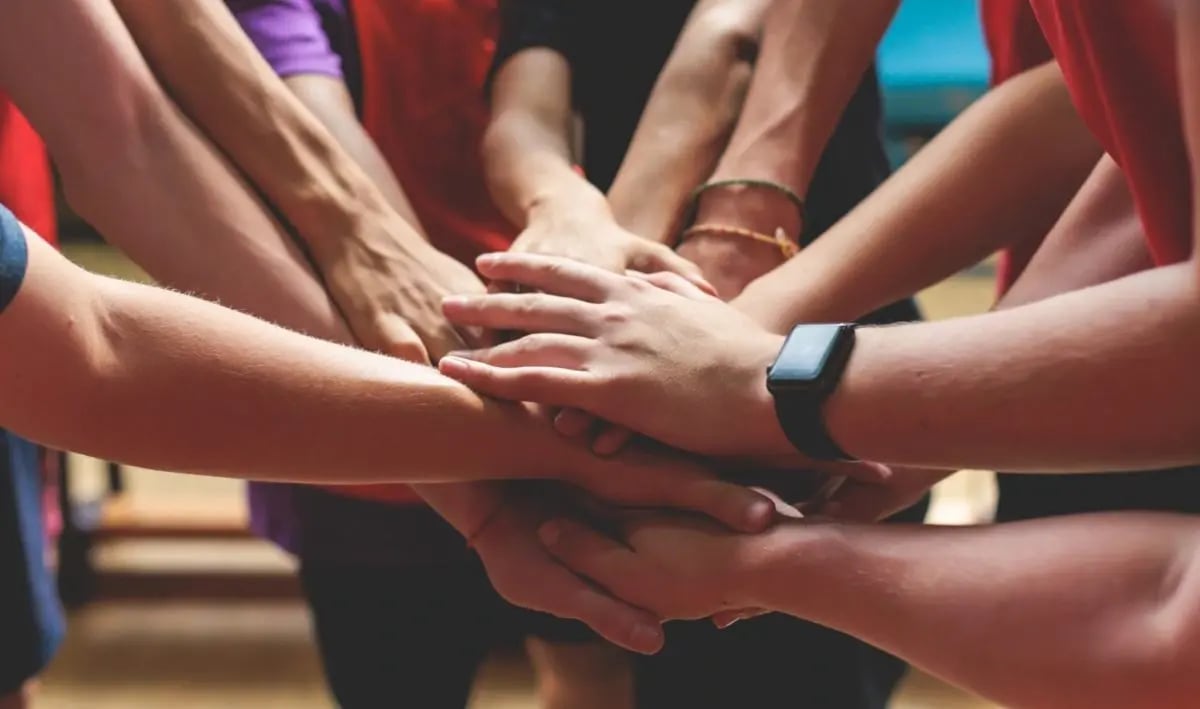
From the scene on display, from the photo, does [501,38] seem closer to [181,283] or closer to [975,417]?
[181,283]

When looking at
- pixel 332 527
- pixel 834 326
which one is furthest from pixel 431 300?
pixel 834 326

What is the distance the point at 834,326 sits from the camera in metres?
0.83

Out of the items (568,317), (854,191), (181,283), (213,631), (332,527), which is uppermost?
(854,191)

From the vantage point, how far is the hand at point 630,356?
86 cm

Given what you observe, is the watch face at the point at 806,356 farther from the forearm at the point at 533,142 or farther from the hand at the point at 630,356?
the forearm at the point at 533,142

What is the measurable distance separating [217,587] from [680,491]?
4.95ft

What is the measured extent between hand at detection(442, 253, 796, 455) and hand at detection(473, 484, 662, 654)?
0.10 m

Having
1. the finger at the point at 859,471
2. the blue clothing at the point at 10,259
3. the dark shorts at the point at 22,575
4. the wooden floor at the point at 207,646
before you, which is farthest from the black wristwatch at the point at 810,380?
the wooden floor at the point at 207,646

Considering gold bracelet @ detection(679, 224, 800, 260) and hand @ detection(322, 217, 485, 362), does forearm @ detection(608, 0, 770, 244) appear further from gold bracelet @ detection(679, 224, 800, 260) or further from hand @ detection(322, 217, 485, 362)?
hand @ detection(322, 217, 485, 362)

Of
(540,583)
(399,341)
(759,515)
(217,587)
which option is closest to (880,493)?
(759,515)

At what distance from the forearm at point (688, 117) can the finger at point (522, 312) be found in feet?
0.47

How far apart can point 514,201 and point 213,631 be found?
1.29 m

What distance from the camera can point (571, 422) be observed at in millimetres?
924

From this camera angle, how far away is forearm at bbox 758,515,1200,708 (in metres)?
0.71
